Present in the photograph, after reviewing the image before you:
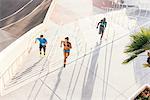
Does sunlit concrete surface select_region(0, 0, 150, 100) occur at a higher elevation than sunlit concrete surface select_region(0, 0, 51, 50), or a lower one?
lower

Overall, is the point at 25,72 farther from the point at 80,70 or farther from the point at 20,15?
the point at 20,15

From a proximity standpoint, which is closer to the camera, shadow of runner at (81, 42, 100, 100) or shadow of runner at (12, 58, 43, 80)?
shadow of runner at (81, 42, 100, 100)

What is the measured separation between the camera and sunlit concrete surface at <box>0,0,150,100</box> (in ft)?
33.4

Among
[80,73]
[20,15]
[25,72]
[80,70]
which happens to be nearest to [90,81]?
[80,73]

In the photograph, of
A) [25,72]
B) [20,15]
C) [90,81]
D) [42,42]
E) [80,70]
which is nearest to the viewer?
[90,81]

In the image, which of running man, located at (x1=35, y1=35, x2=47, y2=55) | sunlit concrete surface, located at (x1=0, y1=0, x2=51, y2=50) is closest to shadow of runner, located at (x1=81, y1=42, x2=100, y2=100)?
running man, located at (x1=35, y1=35, x2=47, y2=55)

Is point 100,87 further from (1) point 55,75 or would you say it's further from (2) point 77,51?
(2) point 77,51

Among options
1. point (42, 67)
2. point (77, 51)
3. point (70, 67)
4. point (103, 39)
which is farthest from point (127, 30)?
point (42, 67)

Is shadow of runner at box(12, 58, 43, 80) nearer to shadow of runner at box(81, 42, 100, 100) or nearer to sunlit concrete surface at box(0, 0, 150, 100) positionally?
sunlit concrete surface at box(0, 0, 150, 100)

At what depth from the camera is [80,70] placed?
11469 mm

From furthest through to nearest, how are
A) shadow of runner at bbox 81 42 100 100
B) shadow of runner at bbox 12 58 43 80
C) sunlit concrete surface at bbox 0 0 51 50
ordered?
sunlit concrete surface at bbox 0 0 51 50, shadow of runner at bbox 12 58 43 80, shadow of runner at bbox 81 42 100 100

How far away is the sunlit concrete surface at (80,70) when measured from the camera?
1017 cm

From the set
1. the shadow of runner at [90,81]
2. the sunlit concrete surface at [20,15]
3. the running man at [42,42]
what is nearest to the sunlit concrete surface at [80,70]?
the shadow of runner at [90,81]

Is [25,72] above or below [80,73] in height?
above
